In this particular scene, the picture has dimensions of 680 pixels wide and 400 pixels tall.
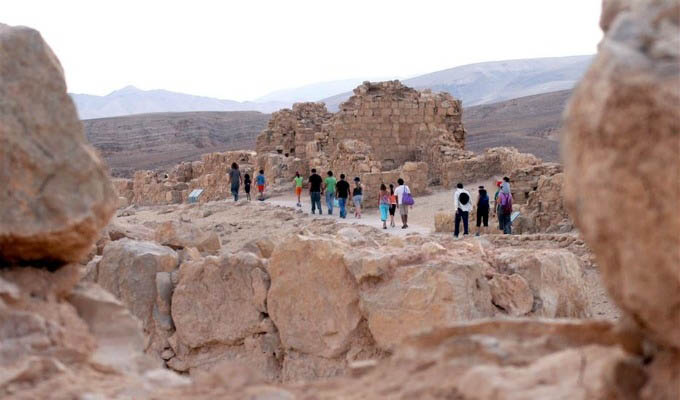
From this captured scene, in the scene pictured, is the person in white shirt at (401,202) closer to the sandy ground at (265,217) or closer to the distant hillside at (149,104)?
the sandy ground at (265,217)

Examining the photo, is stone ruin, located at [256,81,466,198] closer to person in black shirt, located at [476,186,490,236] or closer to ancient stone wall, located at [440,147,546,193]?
ancient stone wall, located at [440,147,546,193]

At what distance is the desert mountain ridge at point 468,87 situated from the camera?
364 feet

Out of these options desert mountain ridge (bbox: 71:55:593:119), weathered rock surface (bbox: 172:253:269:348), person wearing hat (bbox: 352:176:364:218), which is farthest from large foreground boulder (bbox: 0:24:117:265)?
desert mountain ridge (bbox: 71:55:593:119)

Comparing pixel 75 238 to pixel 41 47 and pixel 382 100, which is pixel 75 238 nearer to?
pixel 41 47

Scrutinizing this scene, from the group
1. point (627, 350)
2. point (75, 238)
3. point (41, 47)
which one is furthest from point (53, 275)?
point (627, 350)

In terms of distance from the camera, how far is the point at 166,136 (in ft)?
217

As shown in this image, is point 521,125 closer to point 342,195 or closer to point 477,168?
point 477,168

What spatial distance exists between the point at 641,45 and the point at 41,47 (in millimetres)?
2934

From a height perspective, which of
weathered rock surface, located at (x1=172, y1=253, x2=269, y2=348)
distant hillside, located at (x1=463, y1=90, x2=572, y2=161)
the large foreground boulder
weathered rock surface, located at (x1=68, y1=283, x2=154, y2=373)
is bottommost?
distant hillside, located at (x1=463, y1=90, x2=572, y2=161)

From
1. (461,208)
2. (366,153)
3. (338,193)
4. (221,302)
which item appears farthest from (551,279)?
(366,153)

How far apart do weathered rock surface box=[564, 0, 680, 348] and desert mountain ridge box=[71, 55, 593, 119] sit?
304 feet

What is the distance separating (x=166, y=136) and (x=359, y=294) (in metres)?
61.8

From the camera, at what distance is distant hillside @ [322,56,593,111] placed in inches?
4365

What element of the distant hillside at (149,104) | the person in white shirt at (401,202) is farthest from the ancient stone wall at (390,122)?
the distant hillside at (149,104)
